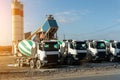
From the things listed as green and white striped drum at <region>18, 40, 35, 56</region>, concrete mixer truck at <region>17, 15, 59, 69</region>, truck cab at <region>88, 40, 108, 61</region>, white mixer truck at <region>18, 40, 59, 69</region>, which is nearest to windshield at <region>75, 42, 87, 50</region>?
truck cab at <region>88, 40, 108, 61</region>

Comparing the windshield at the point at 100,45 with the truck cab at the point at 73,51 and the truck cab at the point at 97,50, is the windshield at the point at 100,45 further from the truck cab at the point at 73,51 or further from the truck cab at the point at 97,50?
the truck cab at the point at 73,51

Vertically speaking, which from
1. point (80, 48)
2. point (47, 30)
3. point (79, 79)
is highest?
point (47, 30)

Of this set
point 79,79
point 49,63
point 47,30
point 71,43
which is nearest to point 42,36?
point 47,30

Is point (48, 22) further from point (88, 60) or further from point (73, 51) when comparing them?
point (88, 60)

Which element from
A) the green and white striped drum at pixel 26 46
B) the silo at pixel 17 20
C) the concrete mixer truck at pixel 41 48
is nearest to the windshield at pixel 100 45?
the concrete mixer truck at pixel 41 48

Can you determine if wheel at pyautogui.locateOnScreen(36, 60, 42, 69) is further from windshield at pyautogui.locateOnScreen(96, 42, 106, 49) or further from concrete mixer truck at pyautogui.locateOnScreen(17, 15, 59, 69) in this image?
windshield at pyautogui.locateOnScreen(96, 42, 106, 49)

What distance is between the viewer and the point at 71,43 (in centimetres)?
3372

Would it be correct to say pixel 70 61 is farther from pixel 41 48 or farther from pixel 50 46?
pixel 41 48

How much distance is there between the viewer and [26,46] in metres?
32.4

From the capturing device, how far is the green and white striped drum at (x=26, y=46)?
3143cm

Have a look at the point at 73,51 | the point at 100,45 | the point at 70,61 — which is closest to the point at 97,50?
the point at 100,45

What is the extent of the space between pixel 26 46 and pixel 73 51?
515 cm

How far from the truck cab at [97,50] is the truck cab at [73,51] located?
246 cm

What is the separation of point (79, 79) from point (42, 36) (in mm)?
15759
